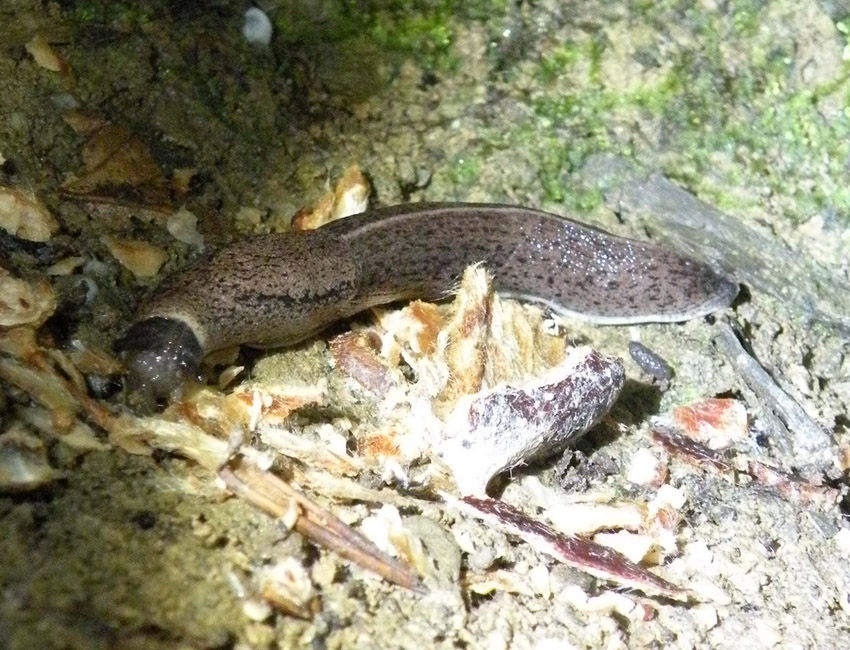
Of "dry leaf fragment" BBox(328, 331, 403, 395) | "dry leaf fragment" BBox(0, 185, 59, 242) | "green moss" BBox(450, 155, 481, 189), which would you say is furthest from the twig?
"green moss" BBox(450, 155, 481, 189)

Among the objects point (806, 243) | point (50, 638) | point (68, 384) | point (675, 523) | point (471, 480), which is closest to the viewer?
point (50, 638)

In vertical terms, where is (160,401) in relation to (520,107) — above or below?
below

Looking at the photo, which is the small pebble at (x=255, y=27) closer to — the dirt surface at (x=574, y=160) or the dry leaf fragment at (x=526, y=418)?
the dirt surface at (x=574, y=160)

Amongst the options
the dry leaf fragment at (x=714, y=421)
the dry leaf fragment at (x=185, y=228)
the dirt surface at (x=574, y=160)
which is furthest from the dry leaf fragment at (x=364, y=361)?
the dry leaf fragment at (x=714, y=421)

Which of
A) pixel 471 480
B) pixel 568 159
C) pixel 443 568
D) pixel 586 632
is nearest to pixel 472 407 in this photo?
pixel 471 480

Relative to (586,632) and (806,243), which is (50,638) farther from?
(806,243)

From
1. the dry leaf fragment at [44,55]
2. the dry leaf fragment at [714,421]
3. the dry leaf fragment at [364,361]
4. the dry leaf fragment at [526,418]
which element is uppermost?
the dry leaf fragment at [44,55]
